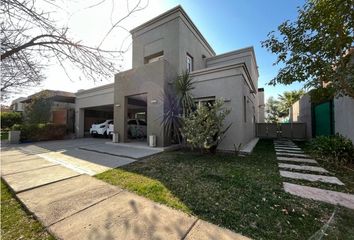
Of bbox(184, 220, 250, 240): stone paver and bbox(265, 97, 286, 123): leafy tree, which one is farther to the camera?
bbox(265, 97, 286, 123): leafy tree

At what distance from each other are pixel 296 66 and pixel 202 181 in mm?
5338

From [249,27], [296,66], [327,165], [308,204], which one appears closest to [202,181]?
[308,204]

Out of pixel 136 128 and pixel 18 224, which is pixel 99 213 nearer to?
pixel 18 224

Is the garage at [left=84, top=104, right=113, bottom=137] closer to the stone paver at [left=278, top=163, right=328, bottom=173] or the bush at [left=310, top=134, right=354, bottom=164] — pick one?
the stone paver at [left=278, top=163, right=328, bottom=173]

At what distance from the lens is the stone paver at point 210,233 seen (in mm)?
2031

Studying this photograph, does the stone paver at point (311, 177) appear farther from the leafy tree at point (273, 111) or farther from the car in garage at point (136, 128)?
the leafy tree at point (273, 111)

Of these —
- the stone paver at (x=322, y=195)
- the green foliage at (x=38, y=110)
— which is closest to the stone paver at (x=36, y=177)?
the stone paver at (x=322, y=195)

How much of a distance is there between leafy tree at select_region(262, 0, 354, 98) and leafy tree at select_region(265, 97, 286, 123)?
87.0 feet

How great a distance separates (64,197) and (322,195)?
5.11 meters

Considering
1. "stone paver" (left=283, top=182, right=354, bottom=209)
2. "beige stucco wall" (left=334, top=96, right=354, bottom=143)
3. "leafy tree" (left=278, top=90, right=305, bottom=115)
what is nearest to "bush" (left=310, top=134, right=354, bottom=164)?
"beige stucco wall" (left=334, top=96, right=354, bottom=143)

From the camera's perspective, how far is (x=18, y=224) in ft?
7.76

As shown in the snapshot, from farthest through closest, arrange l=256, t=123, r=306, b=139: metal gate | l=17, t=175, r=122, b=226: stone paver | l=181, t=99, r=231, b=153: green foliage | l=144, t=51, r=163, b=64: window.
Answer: l=256, t=123, r=306, b=139: metal gate, l=144, t=51, r=163, b=64: window, l=181, t=99, r=231, b=153: green foliage, l=17, t=175, r=122, b=226: stone paver

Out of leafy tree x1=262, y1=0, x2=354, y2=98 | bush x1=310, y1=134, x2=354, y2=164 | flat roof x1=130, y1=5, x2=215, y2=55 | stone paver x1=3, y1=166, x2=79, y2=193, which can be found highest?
flat roof x1=130, y1=5, x2=215, y2=55

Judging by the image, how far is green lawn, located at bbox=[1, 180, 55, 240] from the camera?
211cm
